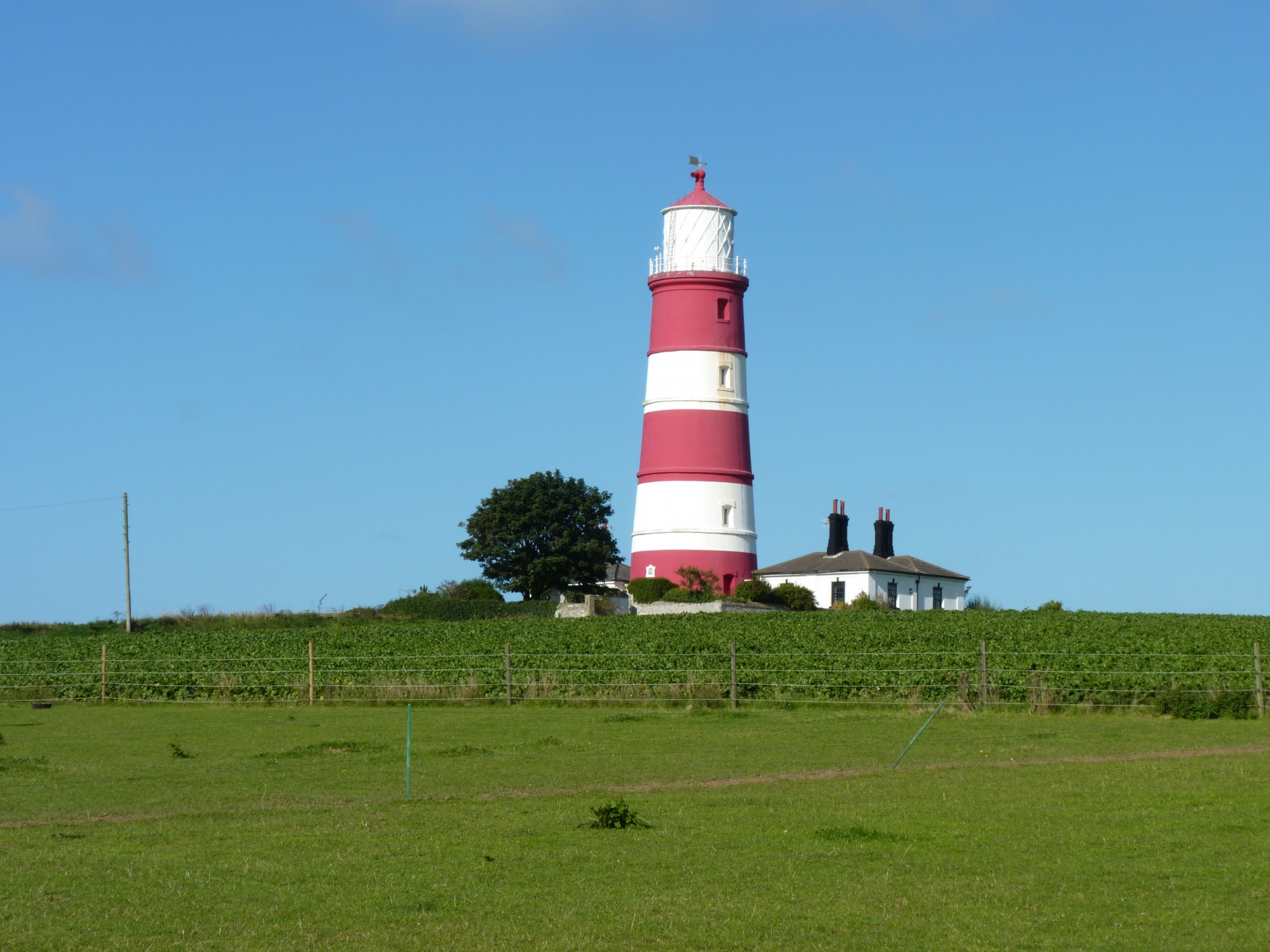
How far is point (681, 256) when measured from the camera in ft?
160

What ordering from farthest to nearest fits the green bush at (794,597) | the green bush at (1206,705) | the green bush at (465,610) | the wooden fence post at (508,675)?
1. the green bush at (465,610)
2. the green bush at (794,597)
3. the wooden fence post at (508,675)
4. the green bush at (1206,705)

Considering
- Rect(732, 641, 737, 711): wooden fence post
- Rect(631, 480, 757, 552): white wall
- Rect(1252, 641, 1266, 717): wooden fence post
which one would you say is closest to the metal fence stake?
Rect(1252, 641, 1266, 717): wooden fence post

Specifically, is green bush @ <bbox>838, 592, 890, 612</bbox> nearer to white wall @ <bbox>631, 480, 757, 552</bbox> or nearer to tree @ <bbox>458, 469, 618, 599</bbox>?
white wall @ <bbox>631, 480, 757, 552</bbox>

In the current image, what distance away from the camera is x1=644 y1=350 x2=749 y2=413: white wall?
46719mm

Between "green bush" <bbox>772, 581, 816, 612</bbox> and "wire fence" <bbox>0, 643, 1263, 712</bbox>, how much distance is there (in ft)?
Result: 67.2

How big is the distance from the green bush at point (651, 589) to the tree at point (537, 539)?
18.7 meters

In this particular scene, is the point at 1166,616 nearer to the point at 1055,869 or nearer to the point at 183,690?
the point at 183,690

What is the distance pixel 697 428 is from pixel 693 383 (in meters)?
1.45

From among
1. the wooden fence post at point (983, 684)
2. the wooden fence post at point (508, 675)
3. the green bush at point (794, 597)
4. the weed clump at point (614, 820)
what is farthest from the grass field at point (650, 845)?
the green bush at point (794, 597)

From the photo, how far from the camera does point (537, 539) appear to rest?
221 ft

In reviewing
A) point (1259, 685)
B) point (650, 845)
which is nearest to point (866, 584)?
point (1259, 685)

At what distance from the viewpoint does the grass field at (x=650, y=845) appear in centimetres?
835

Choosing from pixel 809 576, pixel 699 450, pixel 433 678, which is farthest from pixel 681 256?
pixel 433 678

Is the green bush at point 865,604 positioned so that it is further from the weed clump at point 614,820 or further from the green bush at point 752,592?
the weed clump at point 614,820
